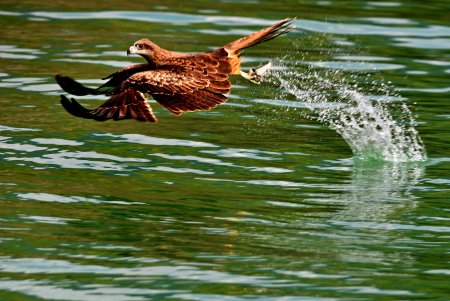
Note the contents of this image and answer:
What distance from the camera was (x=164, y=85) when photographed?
9984mm

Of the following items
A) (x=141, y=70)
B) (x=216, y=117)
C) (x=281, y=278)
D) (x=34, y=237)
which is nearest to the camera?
(x=281, y=278)

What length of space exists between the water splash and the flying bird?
189 cm

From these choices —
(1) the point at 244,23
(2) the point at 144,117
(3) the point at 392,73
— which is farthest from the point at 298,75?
(2) the point at 144,117

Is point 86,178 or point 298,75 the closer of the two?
point 86,178

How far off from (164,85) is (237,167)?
55.9 inches

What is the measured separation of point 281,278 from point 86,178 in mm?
2994

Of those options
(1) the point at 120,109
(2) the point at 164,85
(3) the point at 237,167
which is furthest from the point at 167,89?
(3) the point at 237,167

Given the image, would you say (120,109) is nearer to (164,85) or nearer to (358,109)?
(164,85)

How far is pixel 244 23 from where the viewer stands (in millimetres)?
17078

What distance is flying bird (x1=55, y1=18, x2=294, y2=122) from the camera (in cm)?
954

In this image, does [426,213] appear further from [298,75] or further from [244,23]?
[244,23]

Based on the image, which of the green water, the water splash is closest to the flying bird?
the green water

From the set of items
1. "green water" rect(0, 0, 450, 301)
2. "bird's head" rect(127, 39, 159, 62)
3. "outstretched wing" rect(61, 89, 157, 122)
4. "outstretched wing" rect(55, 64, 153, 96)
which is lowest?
"green water" rect(0, 0, 450, 301)

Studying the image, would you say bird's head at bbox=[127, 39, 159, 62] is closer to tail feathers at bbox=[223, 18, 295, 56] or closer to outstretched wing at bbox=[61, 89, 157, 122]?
tail feathers at bbox=[223, 18, 295, 56]
